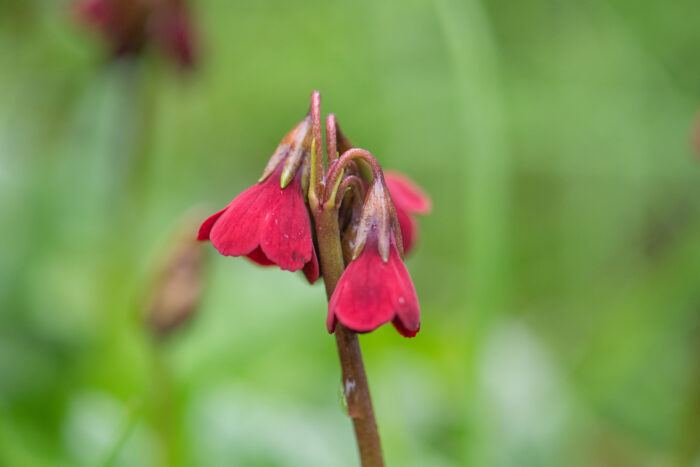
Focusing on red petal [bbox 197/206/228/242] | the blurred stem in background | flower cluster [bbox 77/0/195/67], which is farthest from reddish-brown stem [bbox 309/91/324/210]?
flower cluster [bbox 77/0/195/67]

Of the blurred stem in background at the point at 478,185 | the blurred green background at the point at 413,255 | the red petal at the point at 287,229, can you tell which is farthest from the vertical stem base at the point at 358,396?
the blurred stem in background at the point at 478,185

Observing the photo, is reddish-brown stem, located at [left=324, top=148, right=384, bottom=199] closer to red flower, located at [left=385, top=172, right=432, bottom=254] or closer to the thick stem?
the thick stem

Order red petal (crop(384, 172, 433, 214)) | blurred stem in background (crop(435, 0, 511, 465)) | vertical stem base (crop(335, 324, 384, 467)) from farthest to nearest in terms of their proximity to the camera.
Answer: blurred stem in background (crop(435, 0, 511, 465)), red petal (crop(384, 172, 433, 214)), vertical stem base (crop(335, 324, 384, 467))

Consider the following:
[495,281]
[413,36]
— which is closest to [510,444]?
[495,281]

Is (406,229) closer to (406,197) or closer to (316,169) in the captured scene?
(406,197)

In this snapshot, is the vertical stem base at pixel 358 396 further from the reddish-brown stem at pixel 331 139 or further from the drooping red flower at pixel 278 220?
the reddish-brown stem at pixel 331 139

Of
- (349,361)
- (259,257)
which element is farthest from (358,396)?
(259,257)
